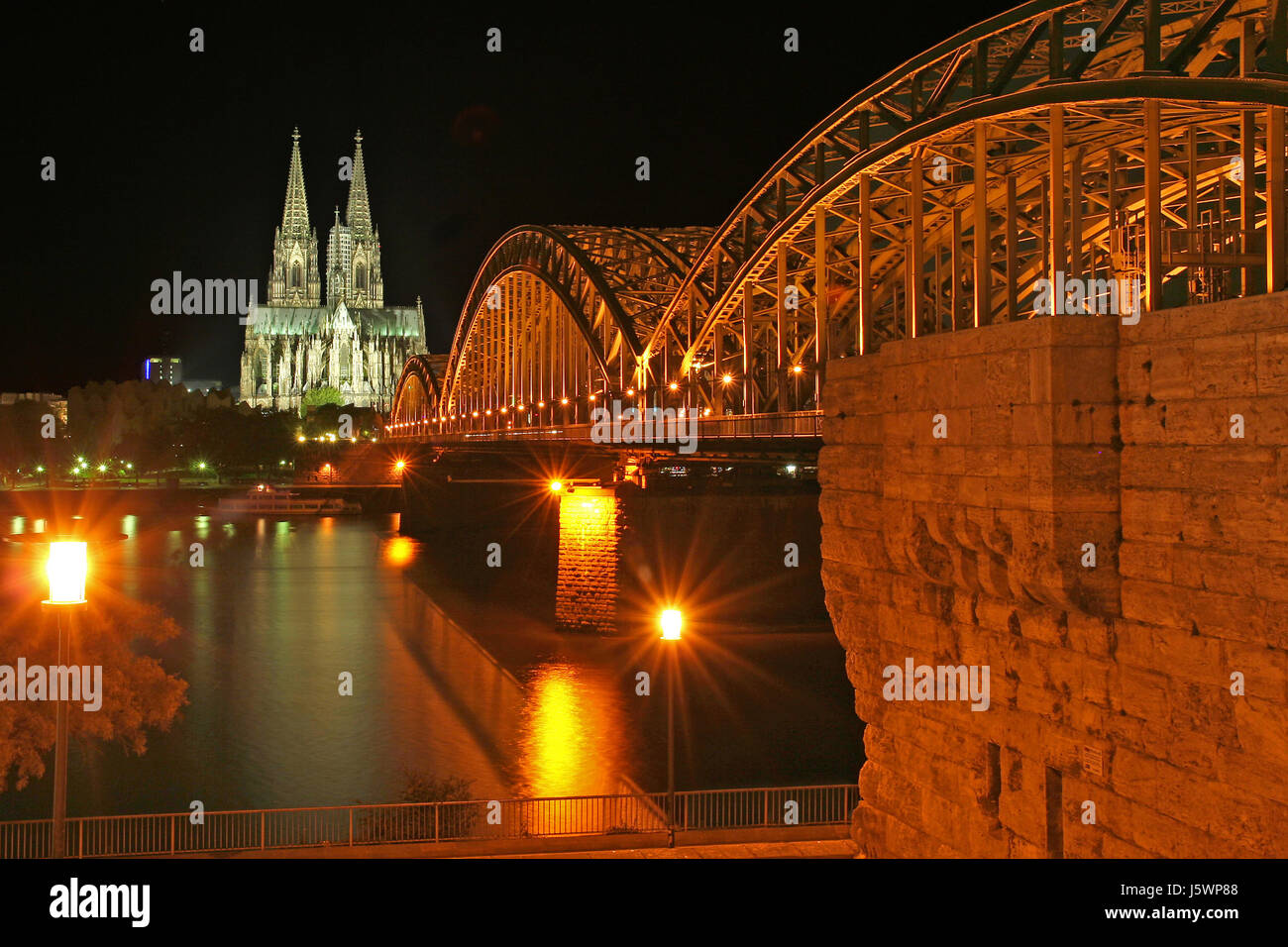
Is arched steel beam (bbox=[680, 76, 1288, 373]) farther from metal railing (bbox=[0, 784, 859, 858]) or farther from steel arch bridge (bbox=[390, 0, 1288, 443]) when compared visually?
metal railing (bbox=[0, 784, 859, 858])

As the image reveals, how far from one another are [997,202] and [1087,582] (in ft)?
65.5

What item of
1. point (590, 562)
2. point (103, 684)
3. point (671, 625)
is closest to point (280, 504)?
point (590, 562)

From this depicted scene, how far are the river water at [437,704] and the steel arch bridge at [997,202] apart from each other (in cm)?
713

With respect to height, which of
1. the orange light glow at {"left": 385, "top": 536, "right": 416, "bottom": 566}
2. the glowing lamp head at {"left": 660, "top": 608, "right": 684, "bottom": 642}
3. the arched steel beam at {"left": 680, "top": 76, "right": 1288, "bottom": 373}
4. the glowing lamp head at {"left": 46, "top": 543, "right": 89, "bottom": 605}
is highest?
the arched steel beam at {"left": 680, "top": 76, "right": 1288, "bottom": 373}

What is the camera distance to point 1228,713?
804 cm

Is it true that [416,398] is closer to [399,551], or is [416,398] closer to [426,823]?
[399,551]

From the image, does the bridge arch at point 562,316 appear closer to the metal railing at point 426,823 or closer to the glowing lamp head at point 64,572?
the metal railing at point 426,823

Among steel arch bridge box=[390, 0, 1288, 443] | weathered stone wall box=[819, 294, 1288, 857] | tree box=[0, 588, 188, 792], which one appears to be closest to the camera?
weathered stone wall box=[819, 294, 1288, 857]

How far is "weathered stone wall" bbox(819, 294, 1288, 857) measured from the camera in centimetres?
791

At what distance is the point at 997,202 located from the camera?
27688 millimetres

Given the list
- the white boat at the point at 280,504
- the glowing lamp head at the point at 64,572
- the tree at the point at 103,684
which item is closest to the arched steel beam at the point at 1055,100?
the glowing lamp head at the point at 64,572

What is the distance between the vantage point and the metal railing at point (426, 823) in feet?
60.7

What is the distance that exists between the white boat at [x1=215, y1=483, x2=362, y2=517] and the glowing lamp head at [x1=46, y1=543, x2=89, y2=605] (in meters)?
91.6

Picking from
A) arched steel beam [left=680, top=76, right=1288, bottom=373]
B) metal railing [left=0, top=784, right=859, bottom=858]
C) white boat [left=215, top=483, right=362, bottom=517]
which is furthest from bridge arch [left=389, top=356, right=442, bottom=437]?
metal railing [left=0, top=784, right=859, bottom=858]
